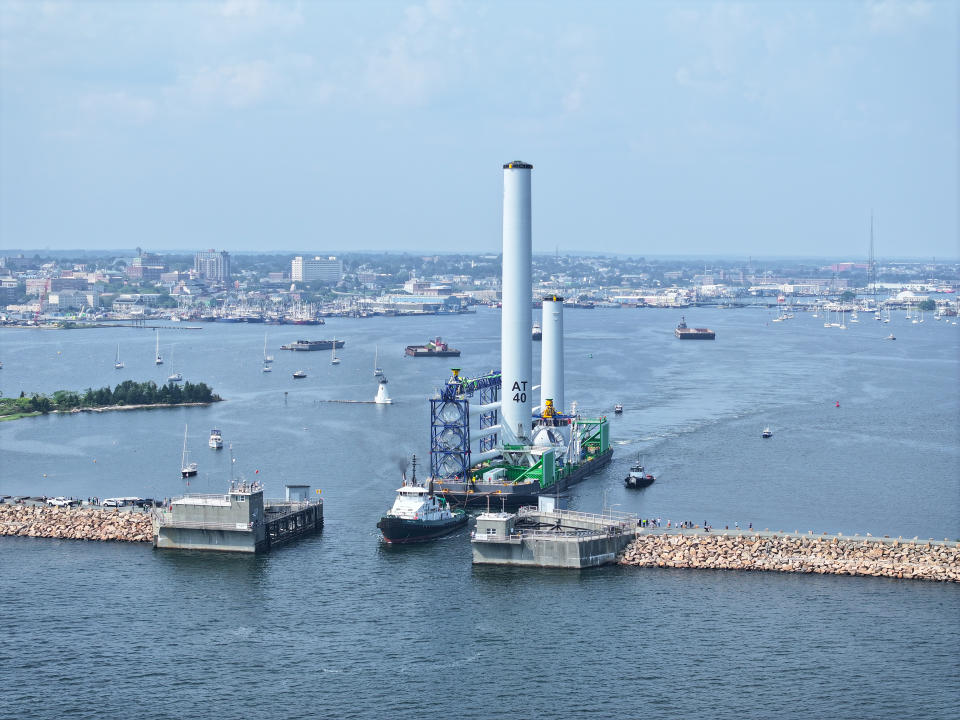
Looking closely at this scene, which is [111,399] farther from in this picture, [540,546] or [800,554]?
[800,554]

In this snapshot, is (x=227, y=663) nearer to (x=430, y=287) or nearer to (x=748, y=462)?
(x=748, y=462)

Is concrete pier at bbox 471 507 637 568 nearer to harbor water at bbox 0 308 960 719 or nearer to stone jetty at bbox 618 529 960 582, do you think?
harbor water at bbox 0 308 960 719

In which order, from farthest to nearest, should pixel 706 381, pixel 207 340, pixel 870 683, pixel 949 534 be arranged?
1. pixel 207 340
2. pixel 706 381
3. pixel 949 534
4. pixel 870 683

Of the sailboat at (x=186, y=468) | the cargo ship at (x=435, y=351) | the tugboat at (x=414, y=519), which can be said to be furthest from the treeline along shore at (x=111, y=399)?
the tugboat at (x=414, y=519)

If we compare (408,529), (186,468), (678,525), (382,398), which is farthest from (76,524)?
(382,398)

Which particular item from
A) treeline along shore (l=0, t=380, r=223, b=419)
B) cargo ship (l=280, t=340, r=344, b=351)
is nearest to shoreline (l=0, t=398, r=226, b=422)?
treeline along shore (l=0, t=380, r=223, b=419)

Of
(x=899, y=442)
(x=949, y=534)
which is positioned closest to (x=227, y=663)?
(x=949, y=534)

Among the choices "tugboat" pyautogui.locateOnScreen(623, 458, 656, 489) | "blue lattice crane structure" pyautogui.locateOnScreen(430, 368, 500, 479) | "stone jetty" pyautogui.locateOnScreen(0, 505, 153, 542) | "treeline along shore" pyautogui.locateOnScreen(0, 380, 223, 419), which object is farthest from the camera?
"treeline along shore" pyautogui.locateOnScreen(0, 380, 223, 419)
